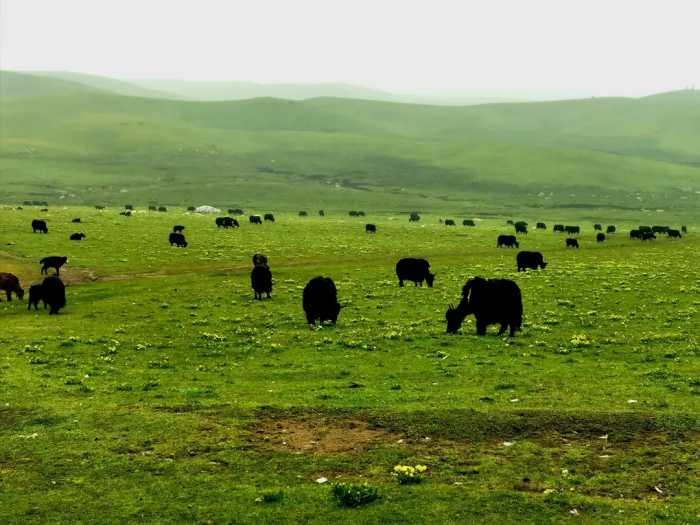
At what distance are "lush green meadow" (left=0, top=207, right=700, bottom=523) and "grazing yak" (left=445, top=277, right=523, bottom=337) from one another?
0.72 metres

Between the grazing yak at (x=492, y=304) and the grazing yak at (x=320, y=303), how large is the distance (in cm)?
572

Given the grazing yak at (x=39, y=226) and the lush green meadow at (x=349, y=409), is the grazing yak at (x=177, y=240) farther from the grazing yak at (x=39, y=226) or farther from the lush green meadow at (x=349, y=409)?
the lush green meadow at (x=349, y=409)

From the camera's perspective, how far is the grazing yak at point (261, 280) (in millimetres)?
38844

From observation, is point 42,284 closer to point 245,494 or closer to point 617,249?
point 245,494

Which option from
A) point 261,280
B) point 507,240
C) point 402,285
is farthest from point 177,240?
point 507,240

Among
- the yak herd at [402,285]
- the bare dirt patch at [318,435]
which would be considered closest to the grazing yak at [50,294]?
the yak herd at [402,285]

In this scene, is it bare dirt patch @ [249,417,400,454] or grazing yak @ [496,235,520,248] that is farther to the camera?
grazing yak @ [496,235,520,248]

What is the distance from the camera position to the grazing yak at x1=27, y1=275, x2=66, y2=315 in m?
35.4

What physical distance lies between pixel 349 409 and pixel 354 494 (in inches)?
205

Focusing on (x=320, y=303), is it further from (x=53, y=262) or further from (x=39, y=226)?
(x=39, y=226)

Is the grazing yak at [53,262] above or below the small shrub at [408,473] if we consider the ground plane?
below

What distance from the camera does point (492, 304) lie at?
88.2ft

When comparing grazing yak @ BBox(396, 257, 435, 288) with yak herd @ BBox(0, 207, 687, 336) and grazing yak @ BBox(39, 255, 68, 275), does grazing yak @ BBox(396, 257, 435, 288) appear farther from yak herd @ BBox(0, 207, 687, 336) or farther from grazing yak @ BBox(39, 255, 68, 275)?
grazing yak @ BBox(39, 255, 68, 275)

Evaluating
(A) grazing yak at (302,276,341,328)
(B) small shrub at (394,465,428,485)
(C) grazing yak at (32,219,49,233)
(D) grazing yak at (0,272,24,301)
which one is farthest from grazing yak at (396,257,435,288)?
(C) grazing yak at (32,219,49,233)
